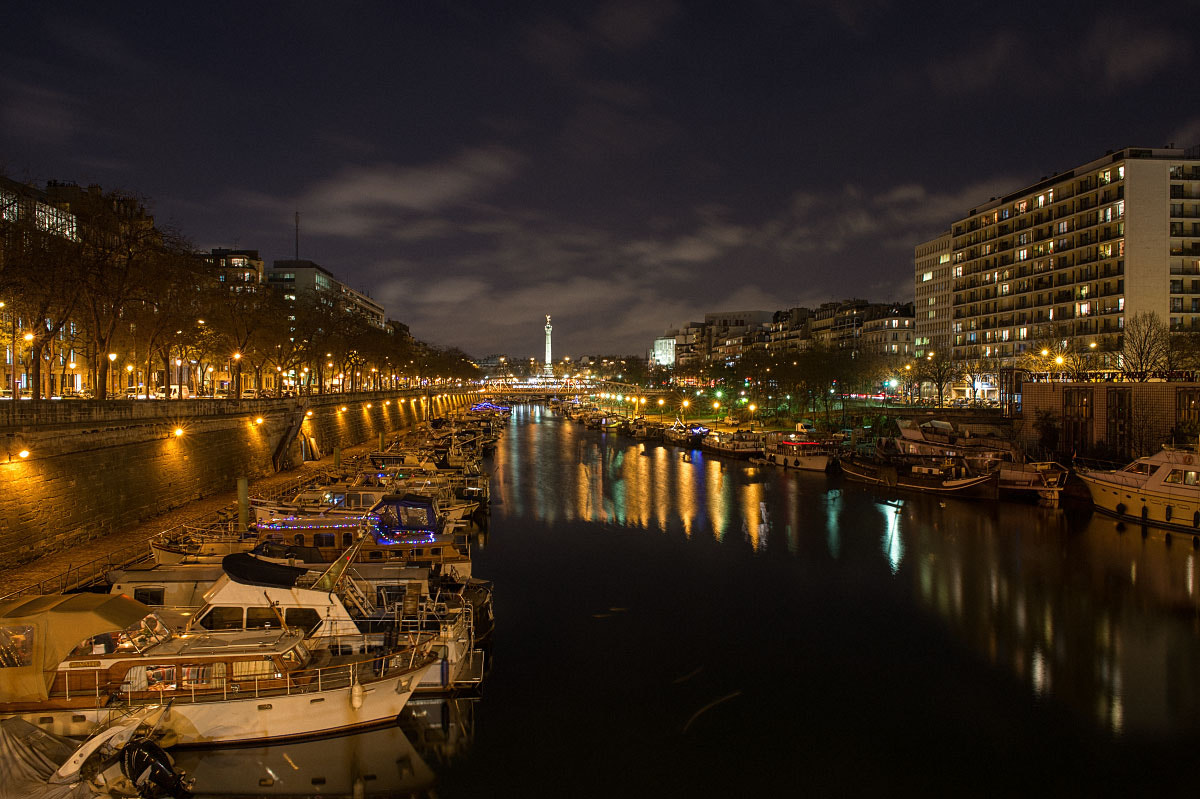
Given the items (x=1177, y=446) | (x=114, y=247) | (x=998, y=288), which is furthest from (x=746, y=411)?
(x=114, y=247)

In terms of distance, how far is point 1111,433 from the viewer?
44.1 meters

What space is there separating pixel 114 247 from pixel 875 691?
33.3 meters

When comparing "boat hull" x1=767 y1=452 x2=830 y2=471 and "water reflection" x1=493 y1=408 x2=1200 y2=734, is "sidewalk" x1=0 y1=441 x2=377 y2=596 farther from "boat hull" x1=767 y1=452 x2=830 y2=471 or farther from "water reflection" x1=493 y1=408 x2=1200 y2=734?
"boat hull" x1=767 y1=452 x2=830 y2=471

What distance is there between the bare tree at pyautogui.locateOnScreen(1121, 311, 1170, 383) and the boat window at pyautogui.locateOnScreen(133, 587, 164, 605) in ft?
193

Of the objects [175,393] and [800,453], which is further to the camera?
[175,393]

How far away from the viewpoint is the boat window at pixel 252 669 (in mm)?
12211

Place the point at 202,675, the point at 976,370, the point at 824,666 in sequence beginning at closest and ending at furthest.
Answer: the point at 202,675 → the point at 824,666 → the point at 976,370

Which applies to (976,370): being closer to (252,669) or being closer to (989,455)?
(989,455)

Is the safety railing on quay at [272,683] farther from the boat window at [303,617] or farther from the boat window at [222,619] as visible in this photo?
the boat window at [222,619]

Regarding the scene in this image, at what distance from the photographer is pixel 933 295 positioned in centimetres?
11106

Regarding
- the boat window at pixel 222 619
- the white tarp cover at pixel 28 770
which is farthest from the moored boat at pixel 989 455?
the white tarp cover at pixel 28 770

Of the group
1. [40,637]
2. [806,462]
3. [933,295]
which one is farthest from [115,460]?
[933,295]

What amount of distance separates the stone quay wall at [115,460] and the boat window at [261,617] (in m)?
10.5

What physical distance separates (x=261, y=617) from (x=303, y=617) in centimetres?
78
